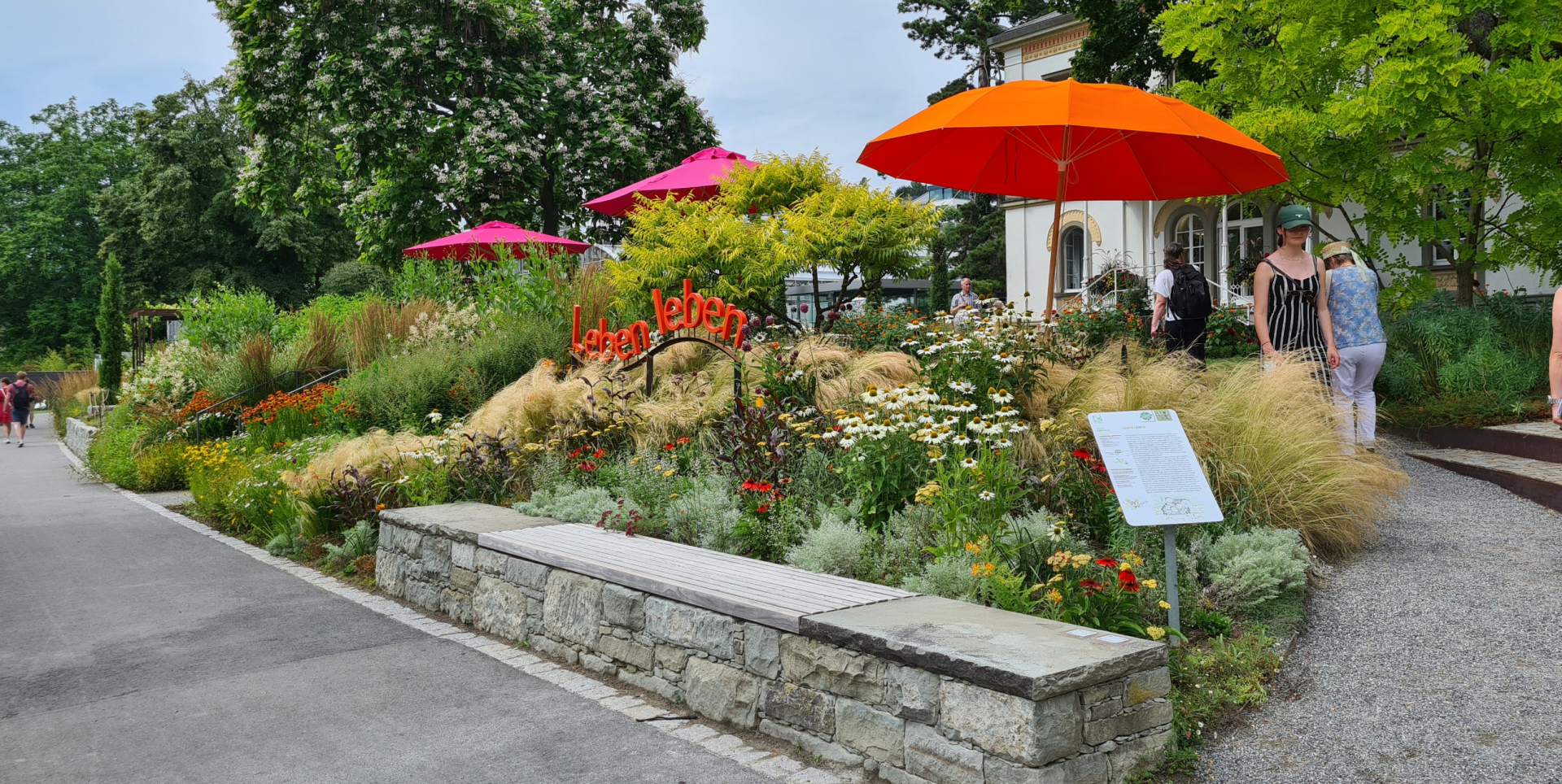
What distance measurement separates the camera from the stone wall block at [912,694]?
11.0 ft

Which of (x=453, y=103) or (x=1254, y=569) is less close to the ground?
(x=453, y=103)

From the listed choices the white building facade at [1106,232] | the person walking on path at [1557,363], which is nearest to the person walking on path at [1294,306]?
the person walking on path at [1557,363]

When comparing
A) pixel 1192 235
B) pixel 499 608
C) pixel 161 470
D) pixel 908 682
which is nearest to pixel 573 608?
pixel 499 608

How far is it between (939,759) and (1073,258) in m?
26.5

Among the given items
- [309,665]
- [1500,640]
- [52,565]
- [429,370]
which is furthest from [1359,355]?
[52,565]

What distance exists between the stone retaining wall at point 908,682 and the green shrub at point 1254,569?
1047 millimetres

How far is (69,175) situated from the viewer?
52875 millimetres

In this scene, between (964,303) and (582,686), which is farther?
(964,303)

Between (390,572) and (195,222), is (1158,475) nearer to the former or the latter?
(390,572)

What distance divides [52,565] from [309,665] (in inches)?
174

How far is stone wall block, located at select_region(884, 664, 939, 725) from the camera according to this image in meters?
3.36

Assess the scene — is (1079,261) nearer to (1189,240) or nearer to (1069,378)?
(1189,240)

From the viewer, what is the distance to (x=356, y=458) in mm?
8484

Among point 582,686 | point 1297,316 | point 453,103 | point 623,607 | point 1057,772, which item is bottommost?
point 582,686
